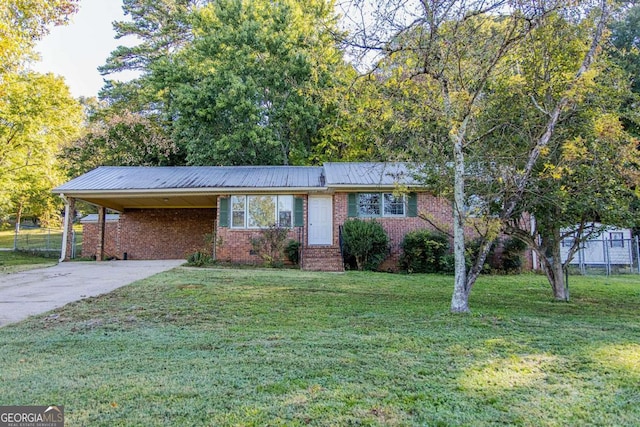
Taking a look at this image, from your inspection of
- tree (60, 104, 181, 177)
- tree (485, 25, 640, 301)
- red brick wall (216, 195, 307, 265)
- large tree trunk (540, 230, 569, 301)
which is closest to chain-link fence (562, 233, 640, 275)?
large tree trunk (540, 230, 569, 301)

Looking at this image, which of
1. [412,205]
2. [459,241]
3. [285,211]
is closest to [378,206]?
[412,205]

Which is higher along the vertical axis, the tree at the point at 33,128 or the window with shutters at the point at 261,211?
the tree at the point at 33,128

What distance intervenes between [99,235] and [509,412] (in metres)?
16.4

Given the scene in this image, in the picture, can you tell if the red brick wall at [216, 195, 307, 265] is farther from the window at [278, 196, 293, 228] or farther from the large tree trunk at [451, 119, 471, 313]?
the large tree trunk at [451, 119, 471, 313]

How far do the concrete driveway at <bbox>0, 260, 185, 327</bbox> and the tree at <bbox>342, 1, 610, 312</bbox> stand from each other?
625 cm

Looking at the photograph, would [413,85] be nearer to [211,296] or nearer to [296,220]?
[211,296]

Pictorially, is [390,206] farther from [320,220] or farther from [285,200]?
[285,200]

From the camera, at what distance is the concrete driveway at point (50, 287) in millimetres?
5980

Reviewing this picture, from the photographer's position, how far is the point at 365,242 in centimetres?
1245

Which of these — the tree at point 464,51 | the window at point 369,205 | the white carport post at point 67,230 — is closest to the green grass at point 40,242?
the white carport post at point 67,230

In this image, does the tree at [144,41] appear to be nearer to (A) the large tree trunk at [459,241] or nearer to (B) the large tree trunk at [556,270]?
(A) the large tree trunk at [459,241]

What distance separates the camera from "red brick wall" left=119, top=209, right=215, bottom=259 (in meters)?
17.2

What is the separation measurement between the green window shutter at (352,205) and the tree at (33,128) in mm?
14044

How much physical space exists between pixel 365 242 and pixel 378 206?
1.85 m
